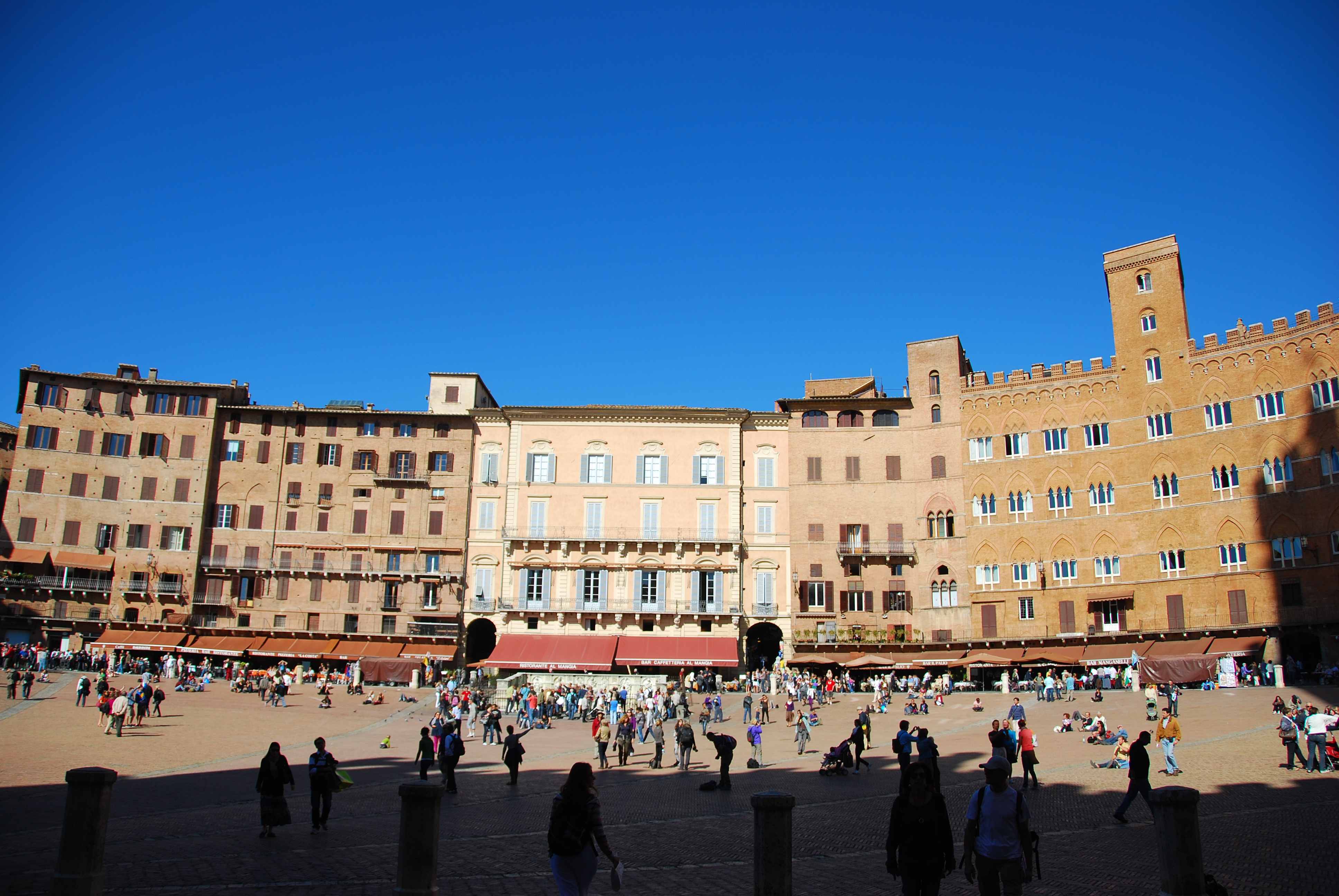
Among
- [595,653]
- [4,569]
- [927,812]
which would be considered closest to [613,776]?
[927,812]

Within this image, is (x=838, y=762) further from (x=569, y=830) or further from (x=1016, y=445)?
(x=1016, y=445)

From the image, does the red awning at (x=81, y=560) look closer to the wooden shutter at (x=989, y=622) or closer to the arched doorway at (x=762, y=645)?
the arched doorway at (x=762, y=645)

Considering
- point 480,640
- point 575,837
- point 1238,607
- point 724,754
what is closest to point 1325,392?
point 1238,607

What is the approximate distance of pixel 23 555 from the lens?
52750 mm

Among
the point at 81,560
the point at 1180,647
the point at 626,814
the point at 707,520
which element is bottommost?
the point at 626,814

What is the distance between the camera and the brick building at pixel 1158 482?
145 ft

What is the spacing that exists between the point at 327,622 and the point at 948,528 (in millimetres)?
34592

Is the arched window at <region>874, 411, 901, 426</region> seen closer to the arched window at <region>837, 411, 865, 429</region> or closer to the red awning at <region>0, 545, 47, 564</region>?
the arched window at <region>837, 411, 865, 429</region>

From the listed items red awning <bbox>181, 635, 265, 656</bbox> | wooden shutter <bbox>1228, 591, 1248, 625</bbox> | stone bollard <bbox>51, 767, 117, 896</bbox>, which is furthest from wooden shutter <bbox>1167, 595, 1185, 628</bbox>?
stone bollard <bbox>51, 767, 117, 896</bbox>

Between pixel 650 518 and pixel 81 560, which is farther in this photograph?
pixel 650 518

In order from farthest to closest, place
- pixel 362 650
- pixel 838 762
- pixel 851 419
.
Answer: pixel 851 419 < pixel 362 650 < pixel 838 762

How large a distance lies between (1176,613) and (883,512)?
1514 cm

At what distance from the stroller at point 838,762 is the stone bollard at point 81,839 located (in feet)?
51.8

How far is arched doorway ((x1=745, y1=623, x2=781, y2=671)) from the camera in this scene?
5328 cm
